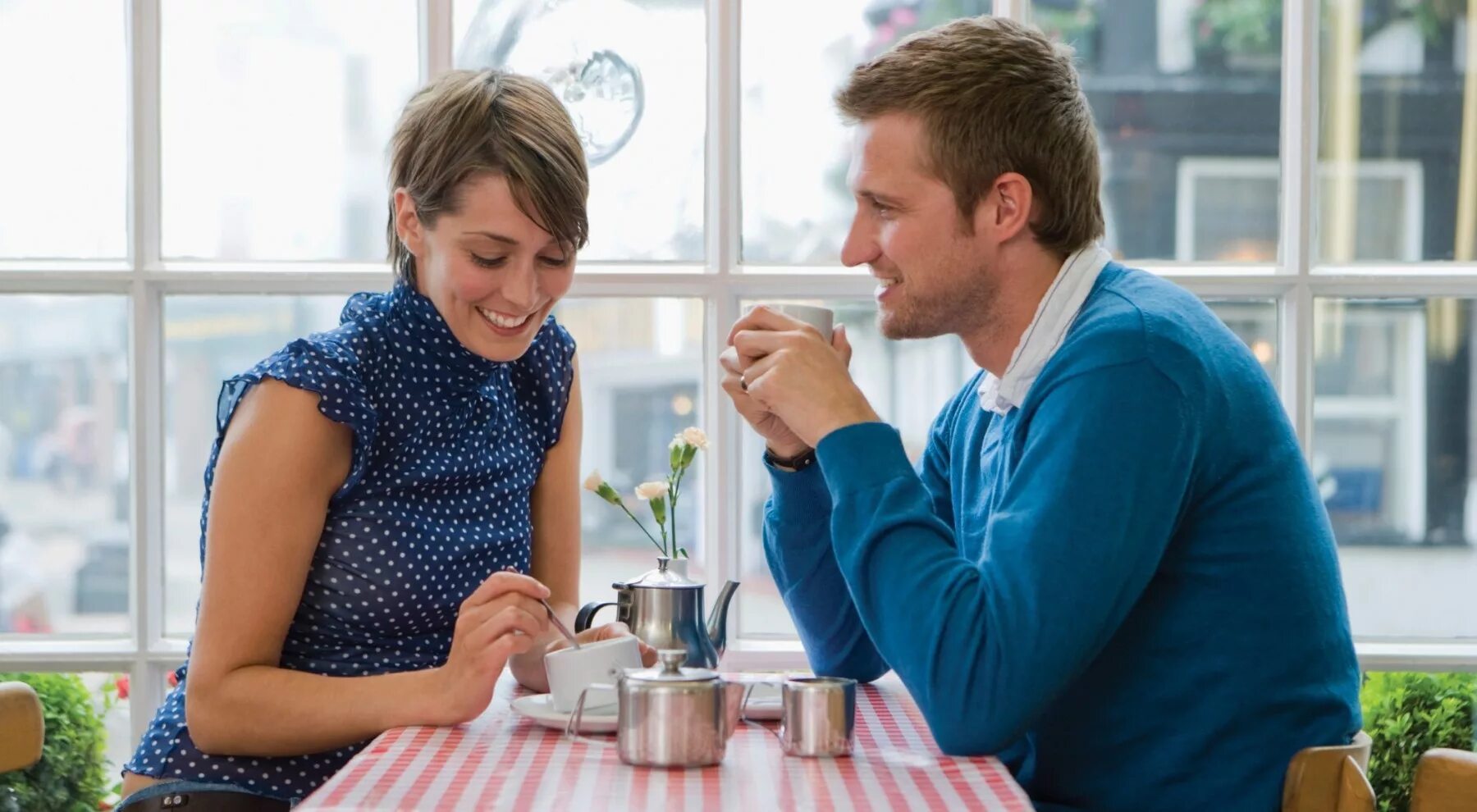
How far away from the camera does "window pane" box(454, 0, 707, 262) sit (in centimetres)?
262

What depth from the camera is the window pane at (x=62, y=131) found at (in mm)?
2664

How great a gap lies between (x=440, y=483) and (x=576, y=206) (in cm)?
38

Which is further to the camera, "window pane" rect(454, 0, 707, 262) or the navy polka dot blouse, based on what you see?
"window pane" rect(454, 0, 707, 262)

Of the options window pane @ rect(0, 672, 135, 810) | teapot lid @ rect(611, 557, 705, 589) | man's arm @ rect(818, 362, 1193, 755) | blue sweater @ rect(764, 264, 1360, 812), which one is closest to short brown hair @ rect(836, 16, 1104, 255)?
blue sweater @ rect(764, 264, 1360, 812)

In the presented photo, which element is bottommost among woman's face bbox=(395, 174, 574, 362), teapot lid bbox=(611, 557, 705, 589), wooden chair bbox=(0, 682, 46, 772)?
wooden chair bbox=(0, 682, 46, 772)

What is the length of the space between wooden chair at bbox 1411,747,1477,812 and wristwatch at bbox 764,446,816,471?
0.72 metres

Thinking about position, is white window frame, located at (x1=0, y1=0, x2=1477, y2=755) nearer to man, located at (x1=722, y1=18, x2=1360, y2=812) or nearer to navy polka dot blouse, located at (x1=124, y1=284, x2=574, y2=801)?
navy polka dot blouse, located at (x1=124, y1=284, x2=574, y2=801)

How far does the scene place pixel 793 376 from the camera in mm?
1508

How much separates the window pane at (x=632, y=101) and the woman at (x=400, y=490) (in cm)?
68

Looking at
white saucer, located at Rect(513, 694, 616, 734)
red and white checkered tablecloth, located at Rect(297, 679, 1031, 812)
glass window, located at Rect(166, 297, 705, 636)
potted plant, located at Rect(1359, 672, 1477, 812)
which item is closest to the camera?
red and white checkered tablecloth, located at Rect(297, 679, 1031, 812)

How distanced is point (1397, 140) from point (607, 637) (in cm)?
175

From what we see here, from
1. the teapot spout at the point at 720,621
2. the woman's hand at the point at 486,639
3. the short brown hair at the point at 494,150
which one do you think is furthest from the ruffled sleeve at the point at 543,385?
the woman's hand at the point at 486,639

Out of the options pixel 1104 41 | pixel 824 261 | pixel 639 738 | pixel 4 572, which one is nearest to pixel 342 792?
pixel 639 738

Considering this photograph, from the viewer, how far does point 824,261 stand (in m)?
2.64
